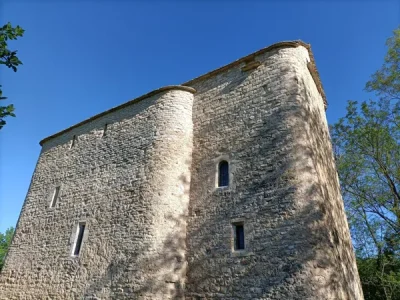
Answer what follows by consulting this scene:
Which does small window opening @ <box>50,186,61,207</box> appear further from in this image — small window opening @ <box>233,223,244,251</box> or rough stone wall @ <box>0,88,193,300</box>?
small window opening @ <box>233,223,244,251</box>

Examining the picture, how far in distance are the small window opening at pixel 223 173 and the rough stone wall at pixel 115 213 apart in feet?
3.84

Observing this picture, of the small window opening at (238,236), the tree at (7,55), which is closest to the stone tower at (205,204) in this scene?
the small window opening at (238,236)

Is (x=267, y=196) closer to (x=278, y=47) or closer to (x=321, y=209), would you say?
(x=321, y=209)

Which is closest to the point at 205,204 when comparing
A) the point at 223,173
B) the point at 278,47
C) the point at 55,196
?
the point at 223,173

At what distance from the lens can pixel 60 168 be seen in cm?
1263

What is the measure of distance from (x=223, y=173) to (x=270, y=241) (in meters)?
2.56

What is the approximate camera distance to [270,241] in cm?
664

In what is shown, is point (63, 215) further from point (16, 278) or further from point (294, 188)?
point (294, 188)

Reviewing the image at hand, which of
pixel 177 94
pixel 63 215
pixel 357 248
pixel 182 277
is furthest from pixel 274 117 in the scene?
pixel 357 248

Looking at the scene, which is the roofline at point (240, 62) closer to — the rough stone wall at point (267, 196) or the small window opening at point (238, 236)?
the rough stone wall at point (267, 196)

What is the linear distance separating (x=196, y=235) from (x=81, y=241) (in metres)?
A: 4.52

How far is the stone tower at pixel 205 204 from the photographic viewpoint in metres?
6.57

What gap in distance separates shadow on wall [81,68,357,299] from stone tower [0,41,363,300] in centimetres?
3

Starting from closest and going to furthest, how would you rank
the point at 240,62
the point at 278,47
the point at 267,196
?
the point at 267,196, the point at 278,47, the point at 240,62
